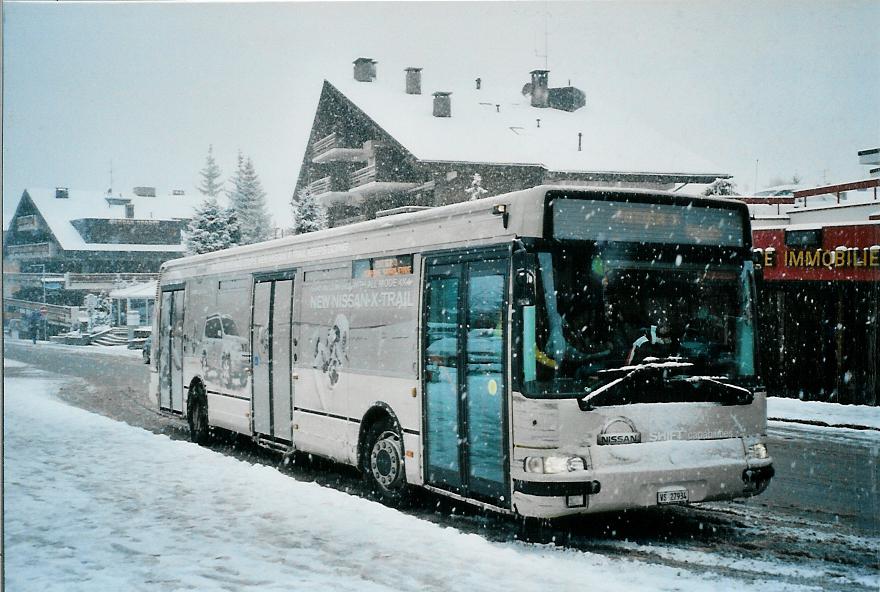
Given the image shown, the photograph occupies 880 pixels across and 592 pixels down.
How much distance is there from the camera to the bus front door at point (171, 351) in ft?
54.0

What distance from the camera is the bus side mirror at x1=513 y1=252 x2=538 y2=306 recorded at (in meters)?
7.65

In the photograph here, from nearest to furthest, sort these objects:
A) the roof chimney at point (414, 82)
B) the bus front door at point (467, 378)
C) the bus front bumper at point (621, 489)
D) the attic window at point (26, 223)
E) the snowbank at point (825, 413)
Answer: the bus front bumper at point (621, 489), the bus front door at point (467, 378), the snowbank at point (825, 413), the roof chimney at point (414, 82), the attic window at point (26, 223)

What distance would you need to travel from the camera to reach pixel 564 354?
769cm

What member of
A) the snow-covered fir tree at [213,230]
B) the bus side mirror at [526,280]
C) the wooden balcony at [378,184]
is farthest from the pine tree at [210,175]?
the bus side mirror at [526,280]

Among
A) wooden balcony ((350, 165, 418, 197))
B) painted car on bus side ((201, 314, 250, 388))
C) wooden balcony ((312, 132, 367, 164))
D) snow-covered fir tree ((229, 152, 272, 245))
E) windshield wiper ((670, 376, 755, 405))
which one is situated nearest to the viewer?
windshield wiper ((670, 376, 755, 405))

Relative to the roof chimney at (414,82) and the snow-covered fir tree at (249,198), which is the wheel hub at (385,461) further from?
the snow-covered fir tree at (249,198)

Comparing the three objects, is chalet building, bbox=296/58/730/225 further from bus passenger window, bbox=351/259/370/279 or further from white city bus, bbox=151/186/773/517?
white city bus, bbox=151/186/773/517

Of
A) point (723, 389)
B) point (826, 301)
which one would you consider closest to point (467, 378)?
point (723, 389)

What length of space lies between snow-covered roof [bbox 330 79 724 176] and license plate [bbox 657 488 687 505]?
29156mm

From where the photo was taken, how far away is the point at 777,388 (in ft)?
74.9

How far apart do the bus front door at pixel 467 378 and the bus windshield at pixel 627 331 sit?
500mm

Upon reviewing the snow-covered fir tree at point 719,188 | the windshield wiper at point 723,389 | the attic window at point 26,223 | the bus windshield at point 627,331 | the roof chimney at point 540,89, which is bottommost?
the windshield wiper at point 723,389

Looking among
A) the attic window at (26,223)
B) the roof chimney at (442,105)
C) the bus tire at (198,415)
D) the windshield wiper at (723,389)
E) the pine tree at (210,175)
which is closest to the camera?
the windshield wiper at (723,389)

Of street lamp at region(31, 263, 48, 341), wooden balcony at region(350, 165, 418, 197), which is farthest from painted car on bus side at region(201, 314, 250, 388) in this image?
street lamp at region(31, 263, 48, 341)
